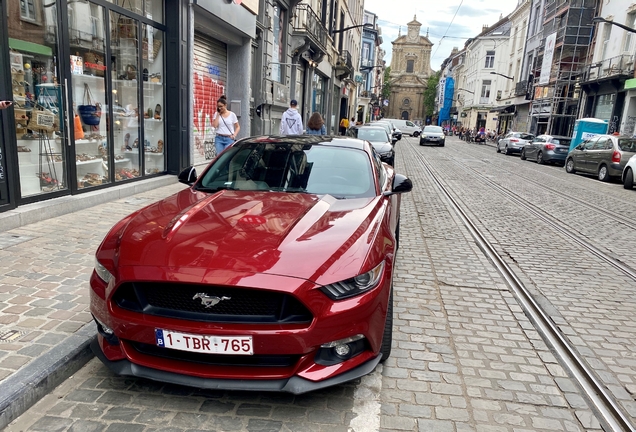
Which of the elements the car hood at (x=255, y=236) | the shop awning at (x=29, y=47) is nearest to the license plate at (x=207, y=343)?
the car hood at (x=255, y=236)

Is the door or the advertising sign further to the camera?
the advertising sign

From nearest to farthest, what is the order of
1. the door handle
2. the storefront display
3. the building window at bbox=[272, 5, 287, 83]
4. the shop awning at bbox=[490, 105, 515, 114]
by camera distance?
the storefront display, the door handle, the building window at bbox=[272, 5, 287, 83], the shop awning at bbox=[490, 105, 515, 114]

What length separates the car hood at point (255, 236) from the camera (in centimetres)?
252

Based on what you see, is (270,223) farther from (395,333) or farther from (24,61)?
(24,61)

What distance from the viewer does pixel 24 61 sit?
→ 6039 millimetres

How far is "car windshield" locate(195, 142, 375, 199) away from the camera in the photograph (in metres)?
3.98

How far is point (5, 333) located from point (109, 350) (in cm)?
108

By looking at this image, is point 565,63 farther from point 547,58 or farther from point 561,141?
point 561,141

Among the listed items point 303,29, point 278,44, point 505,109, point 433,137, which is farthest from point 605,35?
point 278,44

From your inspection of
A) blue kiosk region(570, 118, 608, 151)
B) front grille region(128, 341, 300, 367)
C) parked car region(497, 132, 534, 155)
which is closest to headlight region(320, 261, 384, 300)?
front grille region(128, 341, 300, 367)

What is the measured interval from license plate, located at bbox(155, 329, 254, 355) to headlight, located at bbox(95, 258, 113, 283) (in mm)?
501

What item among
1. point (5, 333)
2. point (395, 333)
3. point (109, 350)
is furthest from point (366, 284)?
point (5, 333)

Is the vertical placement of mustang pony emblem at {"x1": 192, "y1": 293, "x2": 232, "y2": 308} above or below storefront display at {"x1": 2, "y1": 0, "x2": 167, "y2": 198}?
below

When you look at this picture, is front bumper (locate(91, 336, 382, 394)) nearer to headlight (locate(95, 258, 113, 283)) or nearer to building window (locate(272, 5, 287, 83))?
headlight (locate(95, 258, 113, 283))
